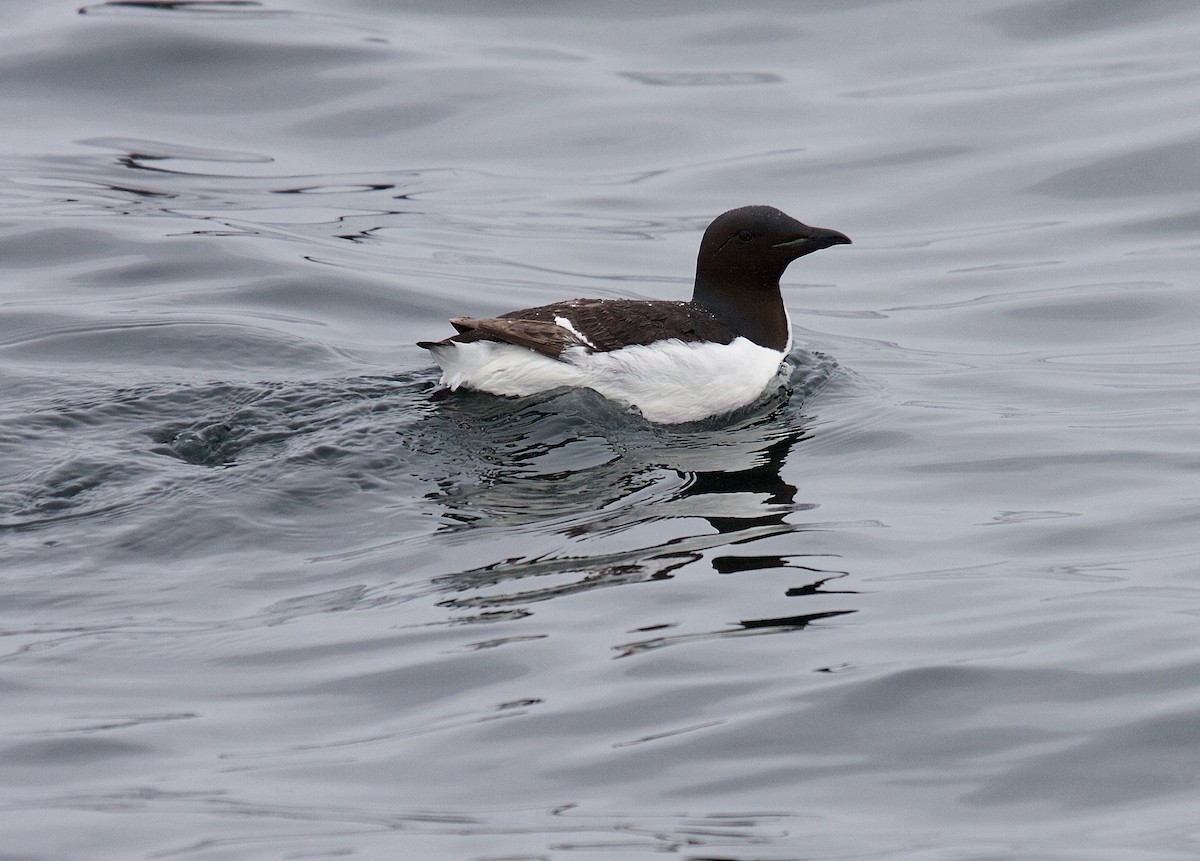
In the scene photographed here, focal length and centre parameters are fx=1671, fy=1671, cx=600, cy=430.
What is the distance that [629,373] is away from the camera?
8.62 meters

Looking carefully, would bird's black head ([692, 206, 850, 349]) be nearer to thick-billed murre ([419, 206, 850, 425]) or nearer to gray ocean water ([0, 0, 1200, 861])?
thick-billed murre ([419, 206, 850, 425])

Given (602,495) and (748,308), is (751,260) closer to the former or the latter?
(748,308)

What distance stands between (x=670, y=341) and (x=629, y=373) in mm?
303

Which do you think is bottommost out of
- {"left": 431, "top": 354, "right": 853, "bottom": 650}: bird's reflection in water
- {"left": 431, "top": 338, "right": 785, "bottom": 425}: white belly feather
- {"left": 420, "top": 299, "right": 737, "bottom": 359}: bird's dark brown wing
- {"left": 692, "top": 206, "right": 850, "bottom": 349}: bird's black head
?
{"left": 431, "top": 354, "right": 853, "bottom": 650}: bird's reflection in water

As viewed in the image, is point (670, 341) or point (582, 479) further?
point (670, 341)

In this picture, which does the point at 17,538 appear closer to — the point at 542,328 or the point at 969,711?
the point at 542,328

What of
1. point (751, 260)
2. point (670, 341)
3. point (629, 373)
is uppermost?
point (751, 260)

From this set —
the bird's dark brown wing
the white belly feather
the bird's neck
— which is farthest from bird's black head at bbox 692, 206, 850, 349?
the white belly feather

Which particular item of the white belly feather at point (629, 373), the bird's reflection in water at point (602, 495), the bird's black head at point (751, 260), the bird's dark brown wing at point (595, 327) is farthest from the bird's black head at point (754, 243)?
the bird's reflection in water at point (602, 495)

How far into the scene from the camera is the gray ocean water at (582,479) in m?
4.86

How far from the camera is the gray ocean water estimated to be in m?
4.86

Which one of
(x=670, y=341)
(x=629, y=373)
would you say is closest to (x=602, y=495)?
(x=629, y=373)

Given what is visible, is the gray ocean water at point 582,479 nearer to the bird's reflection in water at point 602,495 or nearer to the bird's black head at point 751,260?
the bird's reflection in water at point 602,495

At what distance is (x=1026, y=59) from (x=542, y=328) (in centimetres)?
1067
